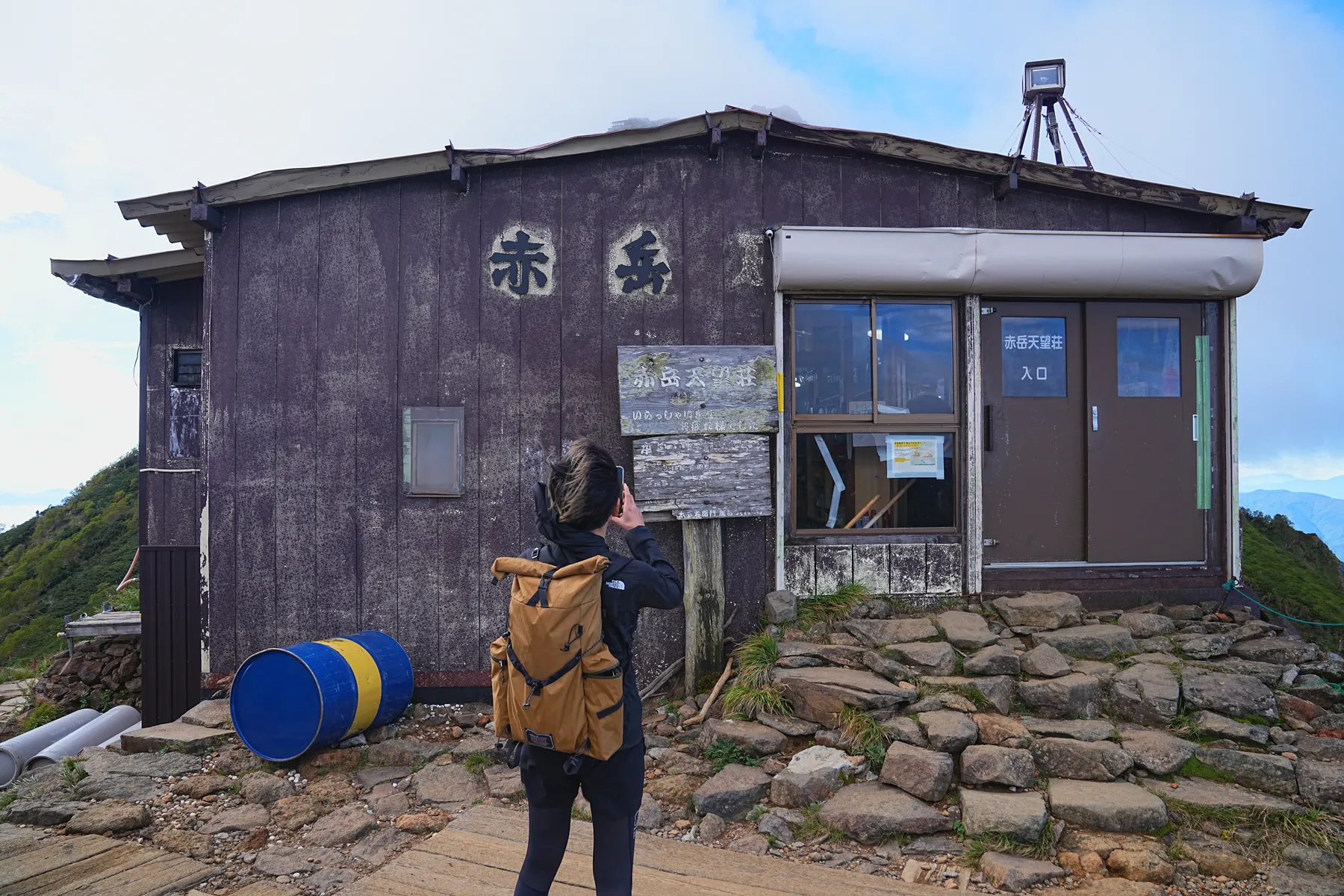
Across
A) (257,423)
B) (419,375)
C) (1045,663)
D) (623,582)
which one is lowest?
(1045,663)

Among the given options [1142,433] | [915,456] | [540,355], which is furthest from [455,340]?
[1142,433]

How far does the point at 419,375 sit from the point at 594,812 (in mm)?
4327

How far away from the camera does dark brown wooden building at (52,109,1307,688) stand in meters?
5.90

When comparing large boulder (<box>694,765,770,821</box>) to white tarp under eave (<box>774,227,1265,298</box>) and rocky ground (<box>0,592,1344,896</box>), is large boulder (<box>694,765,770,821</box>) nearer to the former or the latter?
rocky ground (<box>0,592,1344,896</box>)

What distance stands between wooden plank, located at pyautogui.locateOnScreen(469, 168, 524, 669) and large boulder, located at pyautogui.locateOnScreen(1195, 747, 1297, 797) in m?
4.49

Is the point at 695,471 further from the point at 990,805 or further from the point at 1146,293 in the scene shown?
the point at 1146,293

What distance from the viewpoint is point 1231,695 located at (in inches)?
176

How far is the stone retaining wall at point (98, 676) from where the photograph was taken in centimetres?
789

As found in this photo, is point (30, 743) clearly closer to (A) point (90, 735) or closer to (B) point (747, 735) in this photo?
(A) point (90, 735)

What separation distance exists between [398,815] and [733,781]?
190cm

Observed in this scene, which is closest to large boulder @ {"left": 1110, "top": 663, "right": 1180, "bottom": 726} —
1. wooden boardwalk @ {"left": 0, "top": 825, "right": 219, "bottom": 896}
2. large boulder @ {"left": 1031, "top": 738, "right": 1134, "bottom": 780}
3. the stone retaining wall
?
large boulder @ {"left": 1031, "top": 738, "right": 1134, "bottom": 780}

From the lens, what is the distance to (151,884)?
3.54m

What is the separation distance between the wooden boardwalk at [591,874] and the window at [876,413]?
110 inches

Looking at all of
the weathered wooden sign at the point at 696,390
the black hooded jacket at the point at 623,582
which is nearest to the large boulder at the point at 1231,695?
the weathered wooden sign at the point at 696,390
